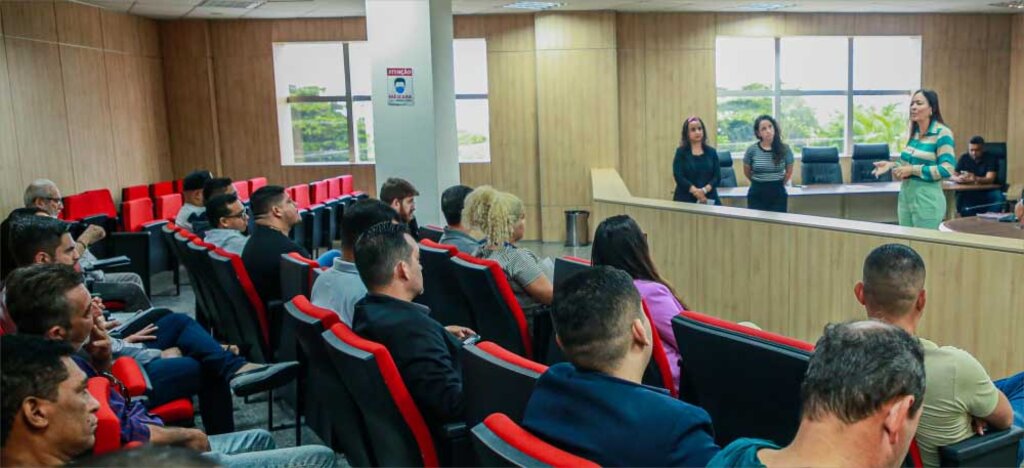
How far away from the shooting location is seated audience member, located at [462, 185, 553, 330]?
3.84 m

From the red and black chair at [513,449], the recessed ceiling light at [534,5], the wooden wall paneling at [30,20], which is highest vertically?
the recessed ceiling light at [534,5]

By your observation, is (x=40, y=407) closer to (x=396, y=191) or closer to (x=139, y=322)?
(x=139, y=322)

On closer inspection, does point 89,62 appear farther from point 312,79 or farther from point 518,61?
point 518,61

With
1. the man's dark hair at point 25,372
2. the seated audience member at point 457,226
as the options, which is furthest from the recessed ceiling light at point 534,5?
the man's dark hair at point 25,372

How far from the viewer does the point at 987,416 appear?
7.45 ft

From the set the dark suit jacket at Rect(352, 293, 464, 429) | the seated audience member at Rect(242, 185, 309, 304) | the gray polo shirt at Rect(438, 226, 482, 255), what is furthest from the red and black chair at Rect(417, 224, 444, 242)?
the dark suit jacket at Rect(352, 293, 464, 429)

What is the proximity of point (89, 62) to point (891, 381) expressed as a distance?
10.2 m

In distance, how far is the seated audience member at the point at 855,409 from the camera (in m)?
1.34

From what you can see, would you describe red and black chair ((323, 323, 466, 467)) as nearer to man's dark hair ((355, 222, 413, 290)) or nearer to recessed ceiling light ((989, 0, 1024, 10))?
man's dark hair ((355, 222, 413, 290))

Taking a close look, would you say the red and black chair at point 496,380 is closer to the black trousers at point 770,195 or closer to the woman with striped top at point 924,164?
the woman with striped top at point 924,164

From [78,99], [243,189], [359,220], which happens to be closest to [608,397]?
[359,220]

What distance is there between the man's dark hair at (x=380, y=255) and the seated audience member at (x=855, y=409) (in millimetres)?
1530

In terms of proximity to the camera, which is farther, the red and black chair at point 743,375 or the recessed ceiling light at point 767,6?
the recessed ceiling light at point 767,6

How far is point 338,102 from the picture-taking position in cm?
1184
